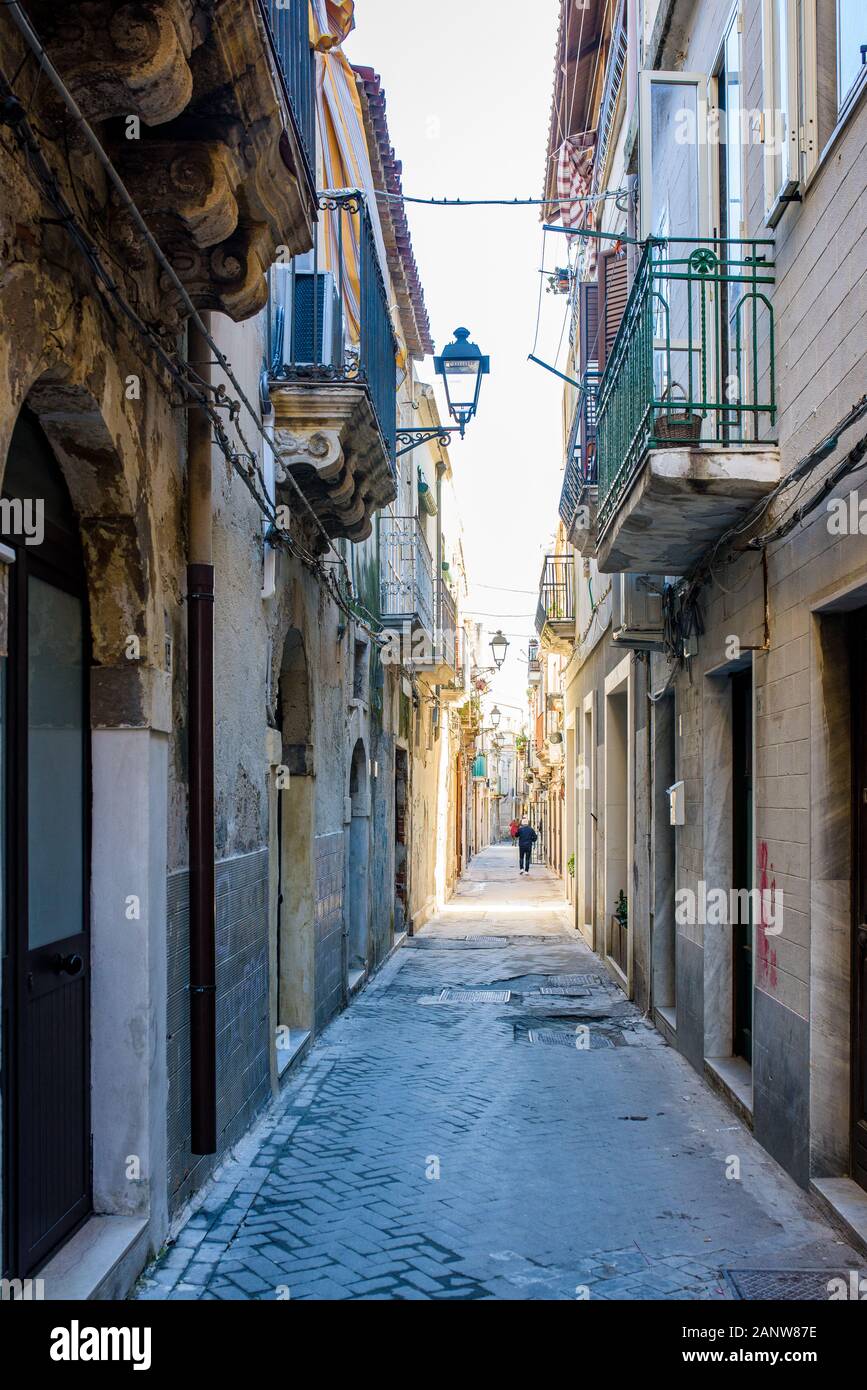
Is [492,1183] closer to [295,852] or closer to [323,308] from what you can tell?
[295,852]

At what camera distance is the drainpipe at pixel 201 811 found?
555 cm

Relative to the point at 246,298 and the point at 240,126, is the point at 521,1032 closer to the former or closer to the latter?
the point at 246,298

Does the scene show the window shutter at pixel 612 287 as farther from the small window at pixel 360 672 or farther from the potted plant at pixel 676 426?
the potted plant at pixel 676 426

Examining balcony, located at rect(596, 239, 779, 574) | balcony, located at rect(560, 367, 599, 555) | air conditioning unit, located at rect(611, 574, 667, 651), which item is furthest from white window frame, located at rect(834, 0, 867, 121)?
balcony, located at rect(560, 367, 599, 555)

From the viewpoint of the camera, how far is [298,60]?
18.3 feet

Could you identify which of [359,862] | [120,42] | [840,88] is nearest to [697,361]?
[840,88]

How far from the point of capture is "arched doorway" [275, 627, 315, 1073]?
30.5 ft

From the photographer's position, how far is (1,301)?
11.2 ft

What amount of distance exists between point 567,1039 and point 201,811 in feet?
17.6

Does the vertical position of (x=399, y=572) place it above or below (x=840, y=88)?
below

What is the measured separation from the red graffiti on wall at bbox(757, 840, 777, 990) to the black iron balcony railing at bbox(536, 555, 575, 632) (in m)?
15.1

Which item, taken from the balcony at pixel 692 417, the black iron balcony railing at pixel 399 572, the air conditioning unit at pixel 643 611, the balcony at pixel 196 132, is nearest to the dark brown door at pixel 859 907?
the balcony at pixel 692 417

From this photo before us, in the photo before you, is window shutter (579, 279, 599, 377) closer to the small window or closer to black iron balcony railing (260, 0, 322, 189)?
the small window
